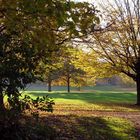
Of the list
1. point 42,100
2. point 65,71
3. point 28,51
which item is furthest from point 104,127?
point 65,71

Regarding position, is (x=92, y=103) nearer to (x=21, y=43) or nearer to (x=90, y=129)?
(x=90, y=129)

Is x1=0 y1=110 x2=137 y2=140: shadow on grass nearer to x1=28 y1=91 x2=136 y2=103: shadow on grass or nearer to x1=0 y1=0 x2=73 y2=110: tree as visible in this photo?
x1=0 y1=0 x2=73 y2=110: tree

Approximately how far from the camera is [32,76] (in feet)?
32.8

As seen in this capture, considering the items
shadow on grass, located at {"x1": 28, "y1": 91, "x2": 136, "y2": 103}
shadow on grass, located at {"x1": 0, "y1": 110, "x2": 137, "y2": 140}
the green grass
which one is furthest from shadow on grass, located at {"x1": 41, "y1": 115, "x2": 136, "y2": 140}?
shadow on grass, located at {"x1": 28, "y1": 91, "x2": 136, "y2": 103}

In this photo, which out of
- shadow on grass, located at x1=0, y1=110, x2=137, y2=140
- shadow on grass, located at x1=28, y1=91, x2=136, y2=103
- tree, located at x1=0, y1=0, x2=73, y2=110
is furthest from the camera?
shadow on grass, located at x1=28, y1=91, x2=136, y2=103

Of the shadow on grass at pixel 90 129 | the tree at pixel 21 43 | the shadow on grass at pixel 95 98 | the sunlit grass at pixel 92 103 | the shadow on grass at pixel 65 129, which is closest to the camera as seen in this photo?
the tree at pixel 21 43

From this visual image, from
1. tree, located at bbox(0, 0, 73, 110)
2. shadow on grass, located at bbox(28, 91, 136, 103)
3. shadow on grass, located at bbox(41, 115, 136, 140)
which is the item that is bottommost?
shadow on grass, located at bbox(41, 115, 136, 140)

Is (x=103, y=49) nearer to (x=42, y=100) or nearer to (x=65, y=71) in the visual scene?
(x=42, y=100)

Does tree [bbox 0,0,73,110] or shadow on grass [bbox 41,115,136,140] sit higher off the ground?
tree [bbox 0,0,73,110]

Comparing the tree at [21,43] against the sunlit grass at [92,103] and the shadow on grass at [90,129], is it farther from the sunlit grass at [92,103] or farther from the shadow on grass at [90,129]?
the sunlit grass at [92,103]

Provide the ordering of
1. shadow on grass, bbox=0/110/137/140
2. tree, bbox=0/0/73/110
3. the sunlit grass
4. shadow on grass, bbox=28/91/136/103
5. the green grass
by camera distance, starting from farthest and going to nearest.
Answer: shadow on grass, bbox=28/91/136/103 < the green grass < the sunlit grass < shadow on grass, bbox=0/110/137/140 < tree, bbox=0/0/73/110

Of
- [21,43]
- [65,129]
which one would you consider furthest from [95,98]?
[21,43]

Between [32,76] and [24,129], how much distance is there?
4.34ft

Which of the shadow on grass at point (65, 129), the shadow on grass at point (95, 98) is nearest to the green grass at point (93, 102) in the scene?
the shadow on grass at point (95, 98)
